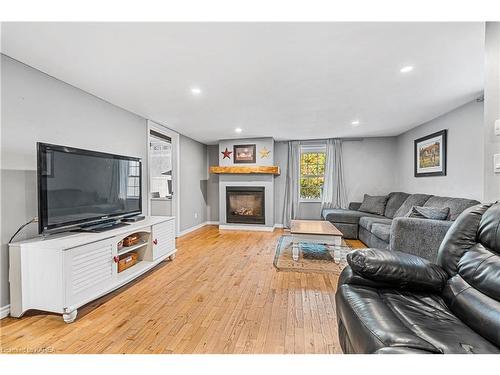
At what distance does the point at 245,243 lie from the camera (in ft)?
13.8

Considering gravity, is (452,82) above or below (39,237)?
above

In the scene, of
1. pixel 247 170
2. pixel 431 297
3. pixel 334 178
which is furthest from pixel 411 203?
pixel 247 170

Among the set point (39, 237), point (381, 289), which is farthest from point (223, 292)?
point (39, 237)

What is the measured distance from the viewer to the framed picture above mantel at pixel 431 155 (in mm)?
3582

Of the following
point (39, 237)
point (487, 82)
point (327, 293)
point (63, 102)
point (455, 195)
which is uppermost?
point (63, 102)

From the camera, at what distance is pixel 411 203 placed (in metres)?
3.82

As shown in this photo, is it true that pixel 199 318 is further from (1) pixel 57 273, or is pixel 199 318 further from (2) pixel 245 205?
(2) pixel 245 205

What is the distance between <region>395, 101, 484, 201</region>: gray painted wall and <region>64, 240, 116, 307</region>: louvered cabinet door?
4.42 m

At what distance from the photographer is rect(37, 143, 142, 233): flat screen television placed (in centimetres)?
186

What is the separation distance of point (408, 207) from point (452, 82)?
209 centimetres

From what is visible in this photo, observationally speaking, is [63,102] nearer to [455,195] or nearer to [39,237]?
[39,237]

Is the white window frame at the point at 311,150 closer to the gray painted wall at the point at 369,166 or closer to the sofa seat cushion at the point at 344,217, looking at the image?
the gray painted wall at the point at 369,166
